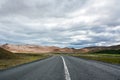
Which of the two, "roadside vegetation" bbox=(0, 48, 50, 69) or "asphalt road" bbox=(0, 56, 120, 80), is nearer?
"asphalt road" bbox=(0, 56, 120, 80)

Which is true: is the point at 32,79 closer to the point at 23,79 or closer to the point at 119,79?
the point at 23,79

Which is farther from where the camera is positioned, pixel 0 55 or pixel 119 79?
pixel 0 55

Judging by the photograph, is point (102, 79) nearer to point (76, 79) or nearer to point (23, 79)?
point (76, 79)

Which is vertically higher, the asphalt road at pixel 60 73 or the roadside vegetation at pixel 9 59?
the roadside vegetation at pixel 9 59

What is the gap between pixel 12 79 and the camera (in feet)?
42.5

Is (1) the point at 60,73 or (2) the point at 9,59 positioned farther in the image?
(2) the point at 9,59

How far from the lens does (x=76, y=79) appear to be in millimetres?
12977

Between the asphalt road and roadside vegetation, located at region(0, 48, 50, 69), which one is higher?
roadside vegetation, located at region(0, 48, 50, 69)

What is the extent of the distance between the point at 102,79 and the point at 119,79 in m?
1.05

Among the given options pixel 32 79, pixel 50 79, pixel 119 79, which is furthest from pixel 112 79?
pixel 32 79

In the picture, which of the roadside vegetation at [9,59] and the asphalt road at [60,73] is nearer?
the asphalt road at [60,73]

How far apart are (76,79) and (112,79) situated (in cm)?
226

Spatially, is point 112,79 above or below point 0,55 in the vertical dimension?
below

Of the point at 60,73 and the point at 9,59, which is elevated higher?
the point at 9,59
